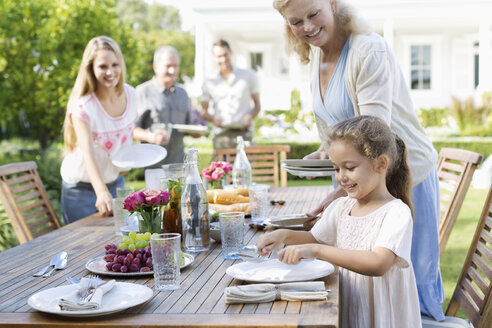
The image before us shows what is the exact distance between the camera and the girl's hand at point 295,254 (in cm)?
188

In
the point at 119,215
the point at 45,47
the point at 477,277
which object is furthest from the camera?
the point at 45,47

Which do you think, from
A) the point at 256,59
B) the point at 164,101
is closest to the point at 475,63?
the point at 256,59

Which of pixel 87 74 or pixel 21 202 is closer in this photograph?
pixel 87 74

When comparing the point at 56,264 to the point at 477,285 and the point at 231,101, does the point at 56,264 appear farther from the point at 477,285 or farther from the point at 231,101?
the point at 231,101

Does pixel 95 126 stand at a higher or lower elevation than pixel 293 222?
higher

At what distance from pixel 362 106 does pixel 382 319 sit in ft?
2.91

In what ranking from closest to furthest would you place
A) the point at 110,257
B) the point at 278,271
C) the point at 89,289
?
the point at 89,289
the point at 278,271
the point at 110,257

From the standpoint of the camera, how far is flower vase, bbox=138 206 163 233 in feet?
7.97

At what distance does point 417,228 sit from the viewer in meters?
2.72

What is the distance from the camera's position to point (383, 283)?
2.00m

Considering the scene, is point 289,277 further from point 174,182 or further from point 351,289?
point 174,182

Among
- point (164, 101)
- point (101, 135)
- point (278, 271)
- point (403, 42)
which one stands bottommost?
point (278, 271)

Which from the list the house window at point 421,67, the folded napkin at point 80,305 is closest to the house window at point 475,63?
the house window at point 421,67

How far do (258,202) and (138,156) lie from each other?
2.94ft
